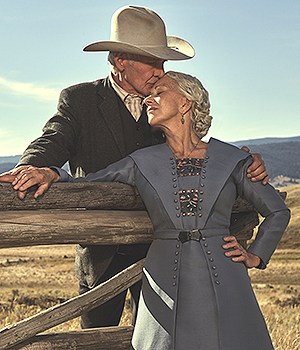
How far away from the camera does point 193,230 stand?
3803mm

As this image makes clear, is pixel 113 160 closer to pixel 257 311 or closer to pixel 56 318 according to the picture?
pixel 56 318

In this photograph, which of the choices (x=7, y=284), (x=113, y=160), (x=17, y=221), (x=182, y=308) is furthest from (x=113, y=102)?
(x=7, y=284)

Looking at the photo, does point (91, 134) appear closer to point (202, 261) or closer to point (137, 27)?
point (137, 27)

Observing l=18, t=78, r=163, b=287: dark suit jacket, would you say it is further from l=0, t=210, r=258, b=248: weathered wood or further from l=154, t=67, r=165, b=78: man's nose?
l=0, t=210, r=258, b=248: weathered wood

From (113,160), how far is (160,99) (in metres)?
0.93

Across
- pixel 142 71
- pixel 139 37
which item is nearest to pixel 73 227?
pixel 142 71

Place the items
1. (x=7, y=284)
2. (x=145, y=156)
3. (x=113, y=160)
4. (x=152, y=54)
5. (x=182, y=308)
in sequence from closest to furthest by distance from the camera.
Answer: (x=182, y=308), (x=145, y=156), (x=152, y=54), (x=113, y=160), (x=7, y=284)

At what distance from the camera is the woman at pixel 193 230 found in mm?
3705

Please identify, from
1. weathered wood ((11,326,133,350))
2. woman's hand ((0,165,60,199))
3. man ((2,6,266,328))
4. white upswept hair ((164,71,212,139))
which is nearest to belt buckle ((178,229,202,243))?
white upswept hair ((164,71,212,139))

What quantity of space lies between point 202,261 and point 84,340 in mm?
1090

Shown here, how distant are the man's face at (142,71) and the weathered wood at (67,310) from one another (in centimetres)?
108

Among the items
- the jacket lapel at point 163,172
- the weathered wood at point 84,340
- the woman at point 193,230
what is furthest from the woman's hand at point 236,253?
the weathered wood at point 84,340

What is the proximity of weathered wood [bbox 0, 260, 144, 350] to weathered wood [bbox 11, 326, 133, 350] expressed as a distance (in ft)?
0.31

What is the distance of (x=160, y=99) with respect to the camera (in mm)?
3900
